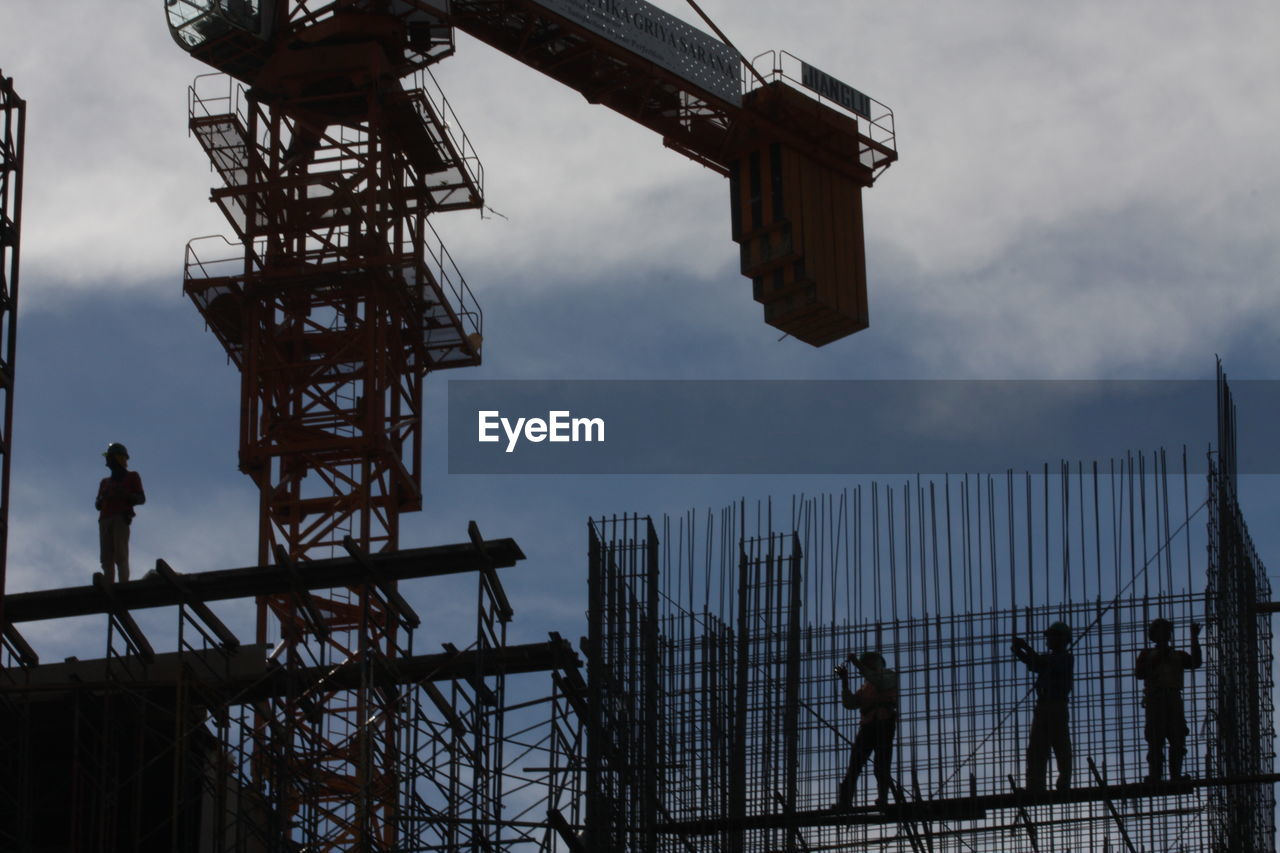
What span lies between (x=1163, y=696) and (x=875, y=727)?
8.50ft

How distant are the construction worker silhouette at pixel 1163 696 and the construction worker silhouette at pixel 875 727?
7.39 ft

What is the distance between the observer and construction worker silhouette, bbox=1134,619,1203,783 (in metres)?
24.5

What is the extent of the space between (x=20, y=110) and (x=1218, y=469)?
13.6 meters

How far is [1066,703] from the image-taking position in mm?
24656

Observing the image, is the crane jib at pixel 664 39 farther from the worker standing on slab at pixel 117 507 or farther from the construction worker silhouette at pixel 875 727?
the construction worker silhouette at pixel 875 727

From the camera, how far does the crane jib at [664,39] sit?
44312mm

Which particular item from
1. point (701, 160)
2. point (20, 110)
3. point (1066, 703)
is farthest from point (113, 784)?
point (701, 160)

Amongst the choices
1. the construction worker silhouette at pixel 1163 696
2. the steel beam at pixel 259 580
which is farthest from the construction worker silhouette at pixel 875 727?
the steel beam at pixel 259 580

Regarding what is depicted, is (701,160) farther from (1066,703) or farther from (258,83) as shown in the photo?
(1066,703)

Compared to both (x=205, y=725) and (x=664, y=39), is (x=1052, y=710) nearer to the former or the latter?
(x=205, y=725)

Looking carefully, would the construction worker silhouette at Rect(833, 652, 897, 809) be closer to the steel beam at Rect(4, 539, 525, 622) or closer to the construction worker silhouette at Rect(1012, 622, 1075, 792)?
the construction worker silhouette at Rect(1012, 622, 1075, 792)

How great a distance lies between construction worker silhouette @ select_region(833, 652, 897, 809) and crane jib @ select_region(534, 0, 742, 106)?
2076cm

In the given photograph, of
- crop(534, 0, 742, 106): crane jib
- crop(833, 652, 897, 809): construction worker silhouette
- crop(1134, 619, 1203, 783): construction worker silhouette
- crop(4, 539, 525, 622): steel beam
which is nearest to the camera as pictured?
crop(1134, 619, 1203, 783): construction worker silhouette

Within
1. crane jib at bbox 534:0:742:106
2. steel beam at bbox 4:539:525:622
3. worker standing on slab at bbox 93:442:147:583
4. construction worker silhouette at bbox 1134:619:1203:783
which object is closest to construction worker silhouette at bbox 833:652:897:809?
construction worker silhouette at bbox 1134:619:1203:783
